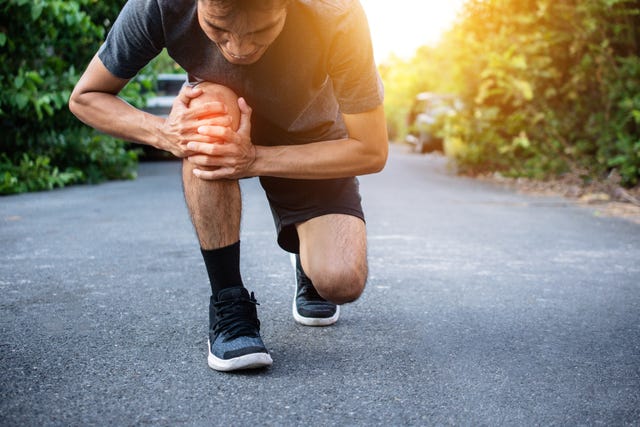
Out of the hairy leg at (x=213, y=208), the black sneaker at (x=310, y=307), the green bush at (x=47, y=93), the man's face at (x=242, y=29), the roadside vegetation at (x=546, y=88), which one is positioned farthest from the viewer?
the roadside vegetation at (x=546, y=88)

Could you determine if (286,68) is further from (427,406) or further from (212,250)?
(427,406)

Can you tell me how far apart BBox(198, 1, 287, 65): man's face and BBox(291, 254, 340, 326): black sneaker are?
1.15 metres

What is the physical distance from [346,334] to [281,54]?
118 centimetres

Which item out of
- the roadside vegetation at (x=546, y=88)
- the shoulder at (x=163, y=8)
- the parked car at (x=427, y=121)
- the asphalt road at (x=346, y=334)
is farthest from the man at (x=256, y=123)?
the parked car at (x=427, y=121)

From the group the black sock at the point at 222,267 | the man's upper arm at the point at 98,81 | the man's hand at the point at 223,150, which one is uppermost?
the man's upper arm at the point at 98,81

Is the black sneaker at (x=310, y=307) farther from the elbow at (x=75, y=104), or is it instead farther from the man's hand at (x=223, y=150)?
the elbow at (x=75, y=104)

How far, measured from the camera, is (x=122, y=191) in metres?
8.68

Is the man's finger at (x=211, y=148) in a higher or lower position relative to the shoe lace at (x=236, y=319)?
higher

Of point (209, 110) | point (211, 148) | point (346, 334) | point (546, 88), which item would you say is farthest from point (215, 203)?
point (546, 88)

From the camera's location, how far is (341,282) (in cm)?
268

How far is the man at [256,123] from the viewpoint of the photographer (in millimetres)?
2443

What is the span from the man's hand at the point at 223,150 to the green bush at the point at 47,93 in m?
Result: 5.53

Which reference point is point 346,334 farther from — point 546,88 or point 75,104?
point 546,88

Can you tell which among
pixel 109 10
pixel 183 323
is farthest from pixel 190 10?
pixel 109 10
